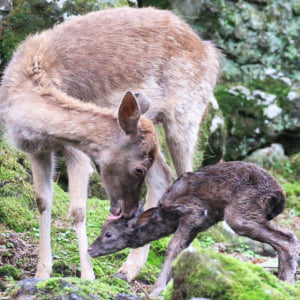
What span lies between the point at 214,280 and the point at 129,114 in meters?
2.32

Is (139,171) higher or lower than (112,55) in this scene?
lower

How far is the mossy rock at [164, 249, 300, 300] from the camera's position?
3.84m

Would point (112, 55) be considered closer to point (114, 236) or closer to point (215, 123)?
point (114, 236)

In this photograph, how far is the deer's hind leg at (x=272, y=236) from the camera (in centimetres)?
532

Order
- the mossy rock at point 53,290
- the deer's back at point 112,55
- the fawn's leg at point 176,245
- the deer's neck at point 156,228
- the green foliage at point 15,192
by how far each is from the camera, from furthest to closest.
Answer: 1. the green foliage at point 15,192
2. the deer's back at point 112,55
3. the deer's neck at point 156,228
4. the fawn's leg at point 176,245
5. the mossy rock at point 53,290

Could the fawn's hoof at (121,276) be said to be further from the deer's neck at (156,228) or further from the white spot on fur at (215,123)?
the white spot on fur at (215,123)

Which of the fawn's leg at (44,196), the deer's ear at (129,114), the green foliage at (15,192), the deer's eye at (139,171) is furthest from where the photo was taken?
the green foliage at (15,192)

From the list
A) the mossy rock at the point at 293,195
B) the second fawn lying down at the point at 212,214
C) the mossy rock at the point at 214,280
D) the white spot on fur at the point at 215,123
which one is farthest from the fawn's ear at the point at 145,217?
the mossy rock at the point at 293,195

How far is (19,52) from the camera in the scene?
714 cm

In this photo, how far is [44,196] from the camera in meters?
7.04

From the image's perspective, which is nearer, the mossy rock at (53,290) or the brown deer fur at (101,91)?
the mossy rock at (53,290)

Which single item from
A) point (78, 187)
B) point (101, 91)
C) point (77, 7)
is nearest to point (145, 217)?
point (78, 187)

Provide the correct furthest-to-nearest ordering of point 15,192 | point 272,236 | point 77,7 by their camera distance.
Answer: point 77,7 → point 15,192 → point 272,236

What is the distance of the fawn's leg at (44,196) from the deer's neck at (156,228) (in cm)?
125
